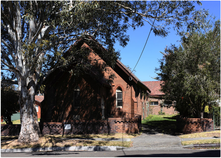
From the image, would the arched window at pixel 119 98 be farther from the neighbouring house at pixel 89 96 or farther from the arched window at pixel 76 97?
the arched window at pixel 76 97

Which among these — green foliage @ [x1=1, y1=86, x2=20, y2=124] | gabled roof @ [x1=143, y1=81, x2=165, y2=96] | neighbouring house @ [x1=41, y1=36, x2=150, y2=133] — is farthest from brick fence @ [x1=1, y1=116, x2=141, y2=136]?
gabled roof @ [x1=143, y1=81, x2=165, y2=96]

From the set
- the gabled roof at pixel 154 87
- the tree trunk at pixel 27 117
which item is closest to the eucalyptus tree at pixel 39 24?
the tree trunk at pixel 27 117

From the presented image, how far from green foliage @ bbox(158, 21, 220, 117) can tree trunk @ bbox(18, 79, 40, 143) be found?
9.77 m

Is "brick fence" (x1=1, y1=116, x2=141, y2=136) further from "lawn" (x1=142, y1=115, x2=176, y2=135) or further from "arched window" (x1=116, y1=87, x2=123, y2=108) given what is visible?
"arched window" (x1=116, y1=87, x2=123, y2=108)

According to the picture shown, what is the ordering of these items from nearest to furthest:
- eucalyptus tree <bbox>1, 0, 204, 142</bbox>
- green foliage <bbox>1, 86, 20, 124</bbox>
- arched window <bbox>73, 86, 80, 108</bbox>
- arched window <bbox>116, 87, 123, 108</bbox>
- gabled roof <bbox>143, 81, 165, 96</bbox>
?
eucalyptus tree <bbox>1, 0, 204, 142</bbox>
green foliage <bbox>1, 86, 20, 124</bbox>
arched window <bbox>73, 86, 80, 108</bbox>
arched window <bbox>116, 87, 123, 108</bbox>
gabled roof <bbox>143, 81, 165, 96</bbox>

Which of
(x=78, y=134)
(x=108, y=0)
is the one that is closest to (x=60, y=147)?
(x=78, y=134)

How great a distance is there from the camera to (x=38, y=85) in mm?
14820

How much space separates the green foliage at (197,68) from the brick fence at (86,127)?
415 cm

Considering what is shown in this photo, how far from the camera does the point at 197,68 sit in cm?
1468

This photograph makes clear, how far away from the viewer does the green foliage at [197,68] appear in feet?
46.5

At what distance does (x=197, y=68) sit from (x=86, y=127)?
29.9ft

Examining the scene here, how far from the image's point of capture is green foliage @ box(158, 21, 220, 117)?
14.2 metres

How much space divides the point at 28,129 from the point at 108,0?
30.0 feet

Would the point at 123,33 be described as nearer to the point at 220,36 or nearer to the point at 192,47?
the point at 192,47
